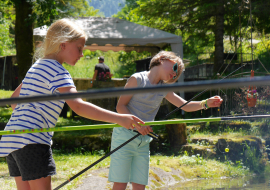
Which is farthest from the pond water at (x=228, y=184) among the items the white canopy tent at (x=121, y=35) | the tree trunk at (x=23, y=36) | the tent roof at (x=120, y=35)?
the tree trunk at (x=23, y=36)

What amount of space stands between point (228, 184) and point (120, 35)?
4.91 meters

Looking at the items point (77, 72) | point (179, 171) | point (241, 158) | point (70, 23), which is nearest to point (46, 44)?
point (70, 23)

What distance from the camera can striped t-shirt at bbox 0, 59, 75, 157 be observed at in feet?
5.18

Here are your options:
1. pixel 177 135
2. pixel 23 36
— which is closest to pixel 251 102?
pixel 177 135

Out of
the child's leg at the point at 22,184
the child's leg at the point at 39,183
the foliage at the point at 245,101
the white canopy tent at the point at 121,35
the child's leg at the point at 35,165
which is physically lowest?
the foliage at the point at 245,101

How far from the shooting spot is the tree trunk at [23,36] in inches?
298

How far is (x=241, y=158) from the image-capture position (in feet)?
17.1

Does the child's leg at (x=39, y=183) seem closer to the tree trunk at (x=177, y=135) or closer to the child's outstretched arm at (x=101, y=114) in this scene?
the child's outstretched arm at (x=101, y=114)

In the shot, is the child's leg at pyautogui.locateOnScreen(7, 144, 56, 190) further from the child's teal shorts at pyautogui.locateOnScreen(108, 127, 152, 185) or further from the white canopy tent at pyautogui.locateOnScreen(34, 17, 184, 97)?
the white canopy tent at pyautogui.locateOnScreen(34, 17, 184, 97)

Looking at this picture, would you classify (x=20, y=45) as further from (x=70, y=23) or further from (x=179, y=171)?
(x=70, y=23)

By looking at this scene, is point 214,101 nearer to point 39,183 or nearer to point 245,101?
point 39,183

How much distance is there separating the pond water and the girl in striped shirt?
2.65 meters

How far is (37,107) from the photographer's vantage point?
1.61 metres

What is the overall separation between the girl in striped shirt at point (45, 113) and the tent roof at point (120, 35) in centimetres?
606
